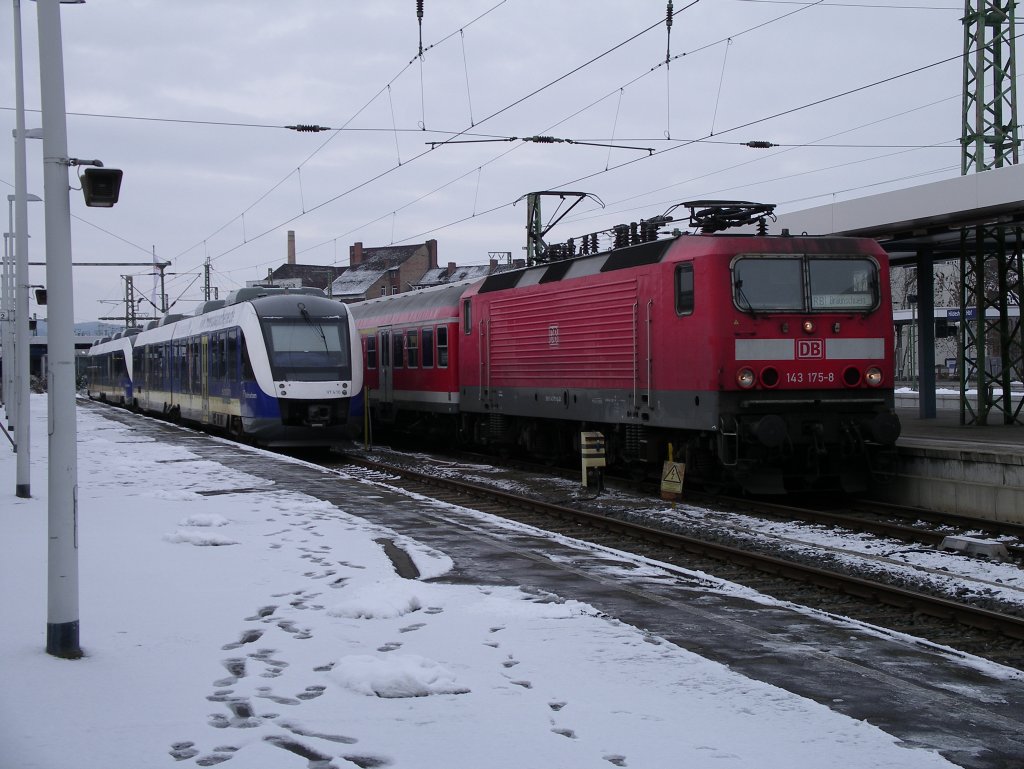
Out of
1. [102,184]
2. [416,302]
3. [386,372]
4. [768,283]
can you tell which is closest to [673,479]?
[768,283]

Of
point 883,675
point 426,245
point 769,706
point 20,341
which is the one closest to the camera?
point 769,706

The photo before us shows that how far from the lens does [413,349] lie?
→ 24328mm

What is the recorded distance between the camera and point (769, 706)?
17.4 ft

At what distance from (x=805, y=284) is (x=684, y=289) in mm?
1564

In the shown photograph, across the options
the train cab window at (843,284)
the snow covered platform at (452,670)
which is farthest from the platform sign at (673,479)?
the snow covered platform at (452,670)

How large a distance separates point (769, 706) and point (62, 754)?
3.30m

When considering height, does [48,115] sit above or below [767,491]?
above

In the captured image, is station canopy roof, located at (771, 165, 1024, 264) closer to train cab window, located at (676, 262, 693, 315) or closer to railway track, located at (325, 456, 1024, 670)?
train cab window, located at (676, 262, 693, 315)

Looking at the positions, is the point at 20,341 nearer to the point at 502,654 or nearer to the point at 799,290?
the point at 799,290

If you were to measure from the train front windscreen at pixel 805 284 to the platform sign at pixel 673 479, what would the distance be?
2438mm

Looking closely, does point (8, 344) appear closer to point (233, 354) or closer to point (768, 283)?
point (233, 354)

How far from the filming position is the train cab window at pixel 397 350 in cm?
2522

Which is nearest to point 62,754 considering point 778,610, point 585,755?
point 585,755

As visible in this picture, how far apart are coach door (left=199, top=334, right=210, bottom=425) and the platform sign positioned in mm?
14221
